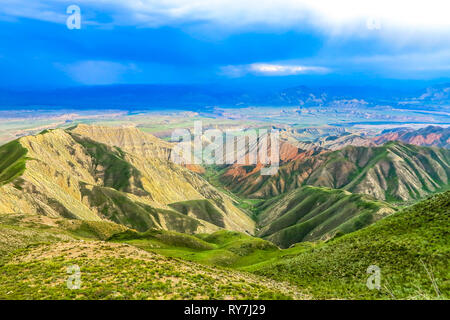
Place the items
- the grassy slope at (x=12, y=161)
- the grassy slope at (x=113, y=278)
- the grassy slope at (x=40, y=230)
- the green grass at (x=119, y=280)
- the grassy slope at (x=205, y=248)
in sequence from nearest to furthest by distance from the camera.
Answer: the green grass at (x=119, y=280) < the grassy slope at (x=113, y=278) < the grassy slope at (x=40, y=230) < the grassy slope at (x=205, y=248) < the grassy slope at (x=12, y=161)

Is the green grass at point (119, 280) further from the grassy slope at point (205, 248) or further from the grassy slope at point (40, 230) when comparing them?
the grassy slope at point (205, 248)

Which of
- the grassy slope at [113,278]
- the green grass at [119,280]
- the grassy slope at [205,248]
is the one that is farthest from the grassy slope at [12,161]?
the green grass at [119,280]

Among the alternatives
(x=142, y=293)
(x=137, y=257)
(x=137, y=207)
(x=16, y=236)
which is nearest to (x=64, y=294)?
(x=142, y=293)

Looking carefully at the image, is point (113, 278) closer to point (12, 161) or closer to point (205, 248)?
point (205, 248)

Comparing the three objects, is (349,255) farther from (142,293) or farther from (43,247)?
(43,247)

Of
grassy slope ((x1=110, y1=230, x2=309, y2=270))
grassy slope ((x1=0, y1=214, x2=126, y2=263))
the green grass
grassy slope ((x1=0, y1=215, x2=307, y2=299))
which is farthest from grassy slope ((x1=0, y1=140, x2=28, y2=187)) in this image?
the green grass

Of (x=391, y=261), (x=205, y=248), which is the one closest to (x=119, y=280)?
(x=391, y=261)

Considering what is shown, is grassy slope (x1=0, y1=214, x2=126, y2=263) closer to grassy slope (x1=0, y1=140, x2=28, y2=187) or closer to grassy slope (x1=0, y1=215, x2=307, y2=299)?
grassy slope (x1=0, y1=215, x2=307, y2=299)
